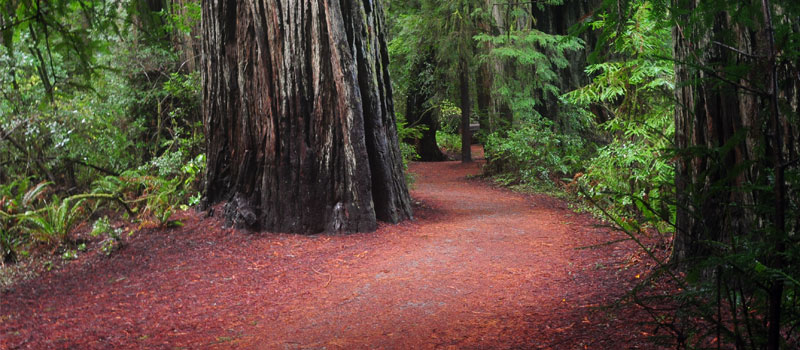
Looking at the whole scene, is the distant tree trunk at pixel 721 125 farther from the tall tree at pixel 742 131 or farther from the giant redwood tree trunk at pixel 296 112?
the giant redwood tree trunk at pixel 296 112

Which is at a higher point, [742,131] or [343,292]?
[742,131]

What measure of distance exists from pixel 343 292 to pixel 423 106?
1466 centimetres

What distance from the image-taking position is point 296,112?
8.00 metres

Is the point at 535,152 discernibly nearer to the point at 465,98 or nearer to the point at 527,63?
the point at 527,63

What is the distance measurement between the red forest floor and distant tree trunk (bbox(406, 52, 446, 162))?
9.94 meters

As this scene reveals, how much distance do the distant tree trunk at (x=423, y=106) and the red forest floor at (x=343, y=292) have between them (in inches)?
391

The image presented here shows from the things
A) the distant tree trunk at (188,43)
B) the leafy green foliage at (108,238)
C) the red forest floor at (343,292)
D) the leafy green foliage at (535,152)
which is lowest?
the red forest floor at (343,292)

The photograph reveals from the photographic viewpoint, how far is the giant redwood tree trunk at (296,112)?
312 inches

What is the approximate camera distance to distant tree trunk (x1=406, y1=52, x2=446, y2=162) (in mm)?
18062

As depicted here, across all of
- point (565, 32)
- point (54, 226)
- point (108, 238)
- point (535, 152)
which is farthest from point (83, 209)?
point (565, 32)

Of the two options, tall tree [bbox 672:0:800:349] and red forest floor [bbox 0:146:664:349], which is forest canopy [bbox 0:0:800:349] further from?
red forest floor [bbox 0:146:664:349]

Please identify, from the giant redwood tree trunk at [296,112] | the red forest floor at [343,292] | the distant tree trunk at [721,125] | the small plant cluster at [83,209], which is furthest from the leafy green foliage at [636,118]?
the small plant cluster at [83,209]

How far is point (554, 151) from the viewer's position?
1366 cm

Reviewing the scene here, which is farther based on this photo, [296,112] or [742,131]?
[296,112]
